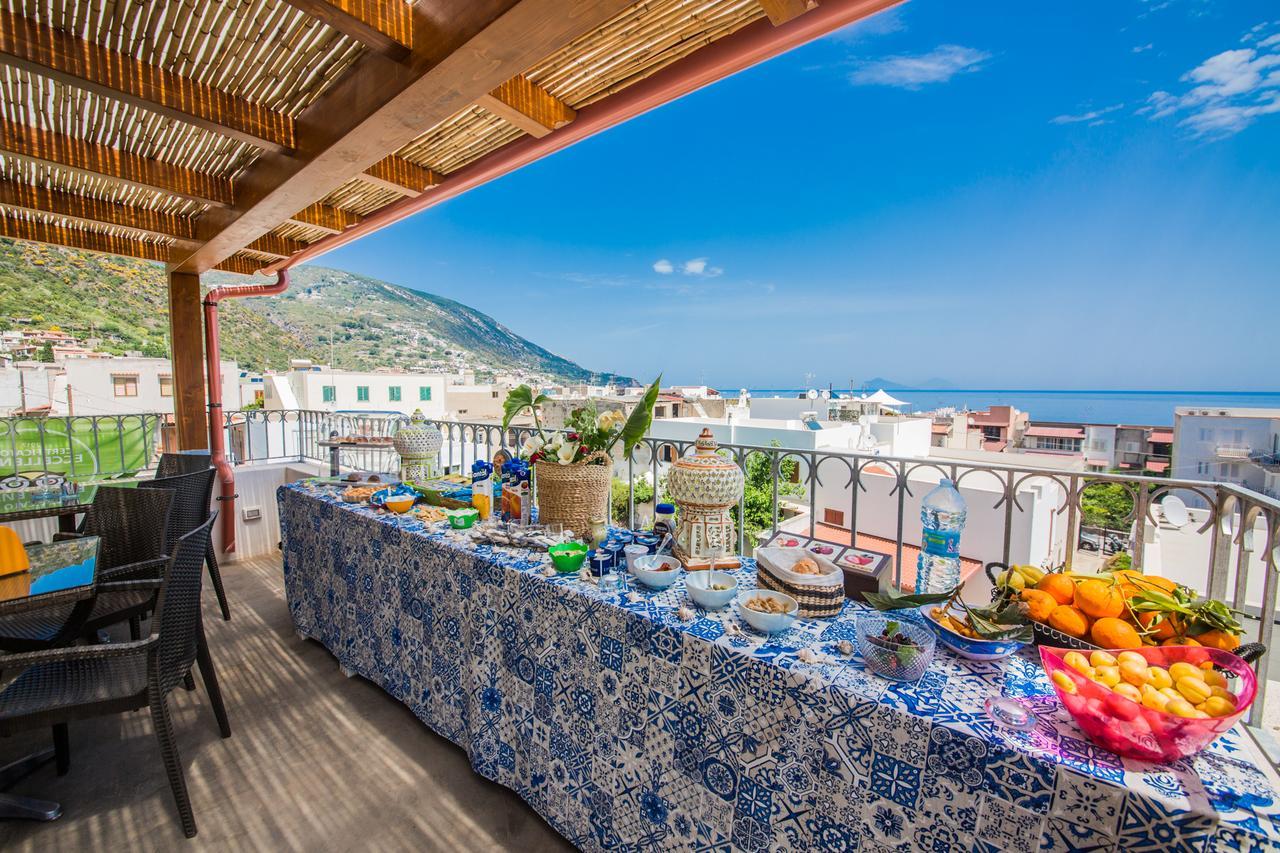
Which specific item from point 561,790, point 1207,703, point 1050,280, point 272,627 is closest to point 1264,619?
point 1207,703

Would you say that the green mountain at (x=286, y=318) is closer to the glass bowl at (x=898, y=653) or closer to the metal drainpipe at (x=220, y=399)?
the metal drainpipe at (x=220, y=399)

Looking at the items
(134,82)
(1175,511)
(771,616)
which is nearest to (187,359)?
(134,82)

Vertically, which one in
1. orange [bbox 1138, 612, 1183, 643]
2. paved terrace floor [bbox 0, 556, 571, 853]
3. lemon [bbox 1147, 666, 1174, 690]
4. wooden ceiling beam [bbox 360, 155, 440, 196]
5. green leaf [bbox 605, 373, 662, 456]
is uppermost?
wooden ceiling beam [bbox 360, 155, 440, 196]

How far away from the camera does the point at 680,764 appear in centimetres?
112

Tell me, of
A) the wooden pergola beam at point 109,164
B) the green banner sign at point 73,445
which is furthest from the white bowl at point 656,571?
the green banner sign at point 73,445

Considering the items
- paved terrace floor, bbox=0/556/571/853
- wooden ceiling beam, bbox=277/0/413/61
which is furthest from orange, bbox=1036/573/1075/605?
wooden ceiling beam, bbox=277/0/413/61

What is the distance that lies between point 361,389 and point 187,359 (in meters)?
19.9

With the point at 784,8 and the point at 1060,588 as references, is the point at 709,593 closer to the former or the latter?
the point at 1060,588

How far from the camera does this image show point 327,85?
1890 mm

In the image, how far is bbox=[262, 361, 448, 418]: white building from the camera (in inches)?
712

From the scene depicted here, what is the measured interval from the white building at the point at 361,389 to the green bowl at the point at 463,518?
17.5 meters

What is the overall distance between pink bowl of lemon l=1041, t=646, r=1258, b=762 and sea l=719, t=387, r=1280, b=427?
46967 mm

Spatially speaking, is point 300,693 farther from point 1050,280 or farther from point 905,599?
point 1050,280

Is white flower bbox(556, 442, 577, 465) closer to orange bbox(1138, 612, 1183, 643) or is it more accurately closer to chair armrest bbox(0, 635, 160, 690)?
chair armrest bbox(0, 635, 160, 690)
